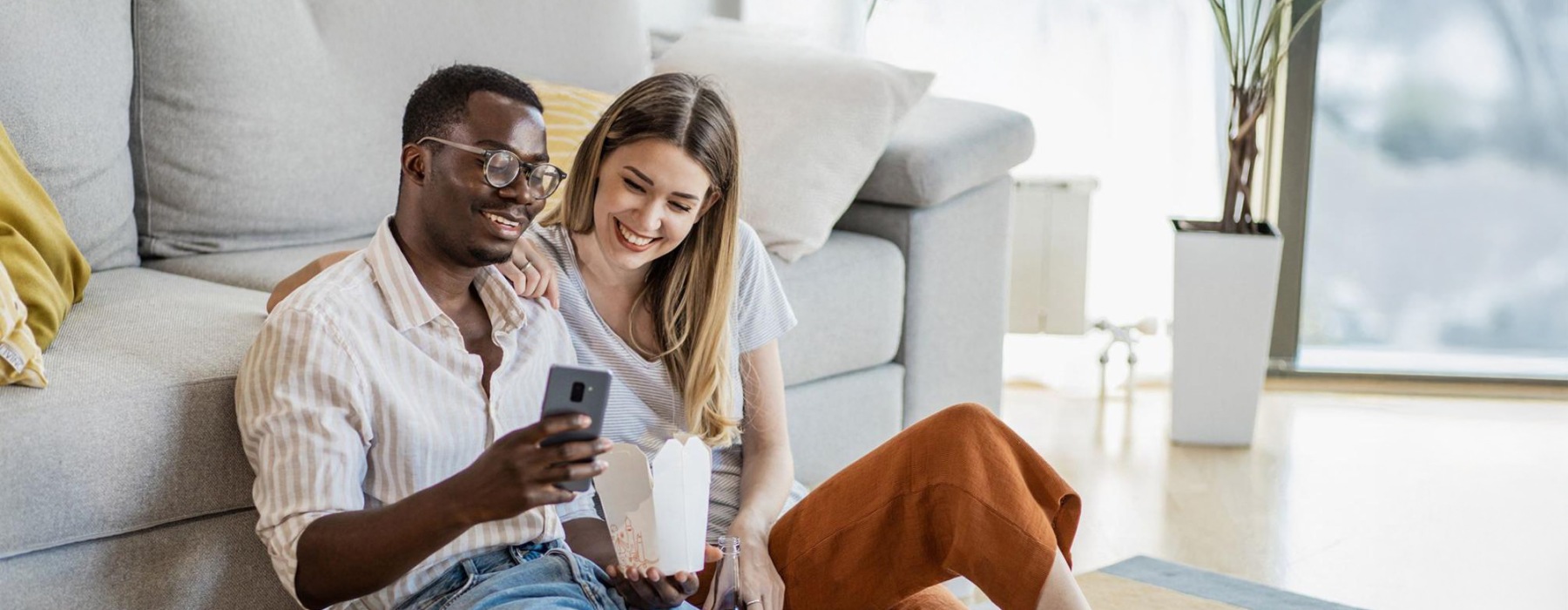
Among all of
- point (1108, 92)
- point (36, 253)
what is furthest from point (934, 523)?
point (1108, 92)

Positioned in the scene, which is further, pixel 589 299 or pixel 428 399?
pixel 589 299

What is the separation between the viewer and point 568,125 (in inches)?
86.9

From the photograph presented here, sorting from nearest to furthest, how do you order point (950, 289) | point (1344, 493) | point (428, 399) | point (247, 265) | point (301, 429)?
point (301, 429) → point (428, 399) → point (247, 265) → point (950, 289) → point (1344, 493)

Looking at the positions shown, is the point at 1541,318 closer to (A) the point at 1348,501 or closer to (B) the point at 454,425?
(A) the point at 1348,501

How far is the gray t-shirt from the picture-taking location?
156 centimetres

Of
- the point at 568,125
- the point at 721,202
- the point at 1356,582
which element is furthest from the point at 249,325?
the point at 1356,582

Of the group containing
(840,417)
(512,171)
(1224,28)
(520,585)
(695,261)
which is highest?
(1224,28)

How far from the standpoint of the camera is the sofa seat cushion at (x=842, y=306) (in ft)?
7.18

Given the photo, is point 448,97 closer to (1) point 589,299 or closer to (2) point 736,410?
(1) point 589,299

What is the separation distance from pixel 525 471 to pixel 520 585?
0.73 feet

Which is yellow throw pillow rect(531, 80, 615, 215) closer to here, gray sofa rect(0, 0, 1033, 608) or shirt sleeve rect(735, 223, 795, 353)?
gray sofa rect(0, 0, 1033, 608)

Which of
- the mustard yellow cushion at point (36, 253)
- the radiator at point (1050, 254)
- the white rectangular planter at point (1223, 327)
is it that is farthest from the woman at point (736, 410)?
the radiator at point (1050, 254)

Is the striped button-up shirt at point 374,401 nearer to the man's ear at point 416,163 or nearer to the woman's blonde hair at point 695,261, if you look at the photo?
the man's ear at point 416,163

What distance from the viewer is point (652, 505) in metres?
1.27
